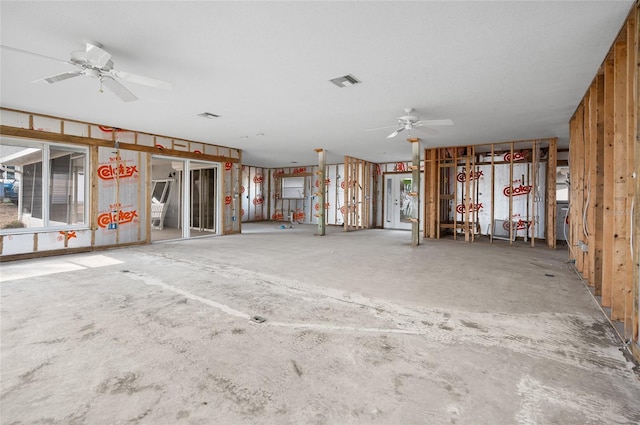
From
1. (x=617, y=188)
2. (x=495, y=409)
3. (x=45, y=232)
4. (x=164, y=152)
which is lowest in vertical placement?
(x=495, y=409)

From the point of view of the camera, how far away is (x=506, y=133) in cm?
722

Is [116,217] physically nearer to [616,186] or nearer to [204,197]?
[204,197]

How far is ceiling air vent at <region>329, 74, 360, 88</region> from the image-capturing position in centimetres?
408

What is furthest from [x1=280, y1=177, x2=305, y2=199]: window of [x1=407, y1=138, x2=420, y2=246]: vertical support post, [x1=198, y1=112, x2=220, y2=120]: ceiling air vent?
[x1=198, y1=112, x2=220, y2=120]: ceiling air vent

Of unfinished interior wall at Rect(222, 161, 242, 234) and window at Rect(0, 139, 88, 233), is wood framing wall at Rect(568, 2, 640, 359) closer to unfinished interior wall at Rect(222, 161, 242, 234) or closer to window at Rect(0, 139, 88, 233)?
unfinished interior wall at Rect(222, 161, 242, 234)

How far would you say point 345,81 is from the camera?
420cm

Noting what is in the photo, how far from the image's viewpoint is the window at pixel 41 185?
18.5 ft

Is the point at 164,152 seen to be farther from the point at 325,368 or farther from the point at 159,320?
the point at 325,368

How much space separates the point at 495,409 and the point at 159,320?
8.98ft

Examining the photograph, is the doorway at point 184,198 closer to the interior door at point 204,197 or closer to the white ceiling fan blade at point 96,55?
the interior door at point 204,197

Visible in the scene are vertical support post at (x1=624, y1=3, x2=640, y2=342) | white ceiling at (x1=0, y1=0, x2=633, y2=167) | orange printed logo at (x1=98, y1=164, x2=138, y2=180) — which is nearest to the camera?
vertical support post at (x1=624, y1=3, x2=640, y2=342)

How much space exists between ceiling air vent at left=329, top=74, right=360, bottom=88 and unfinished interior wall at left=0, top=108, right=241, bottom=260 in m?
5.55

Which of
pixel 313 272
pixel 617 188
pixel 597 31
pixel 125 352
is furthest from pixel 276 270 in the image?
pixel 597 31

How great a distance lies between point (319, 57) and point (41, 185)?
20.2ft
